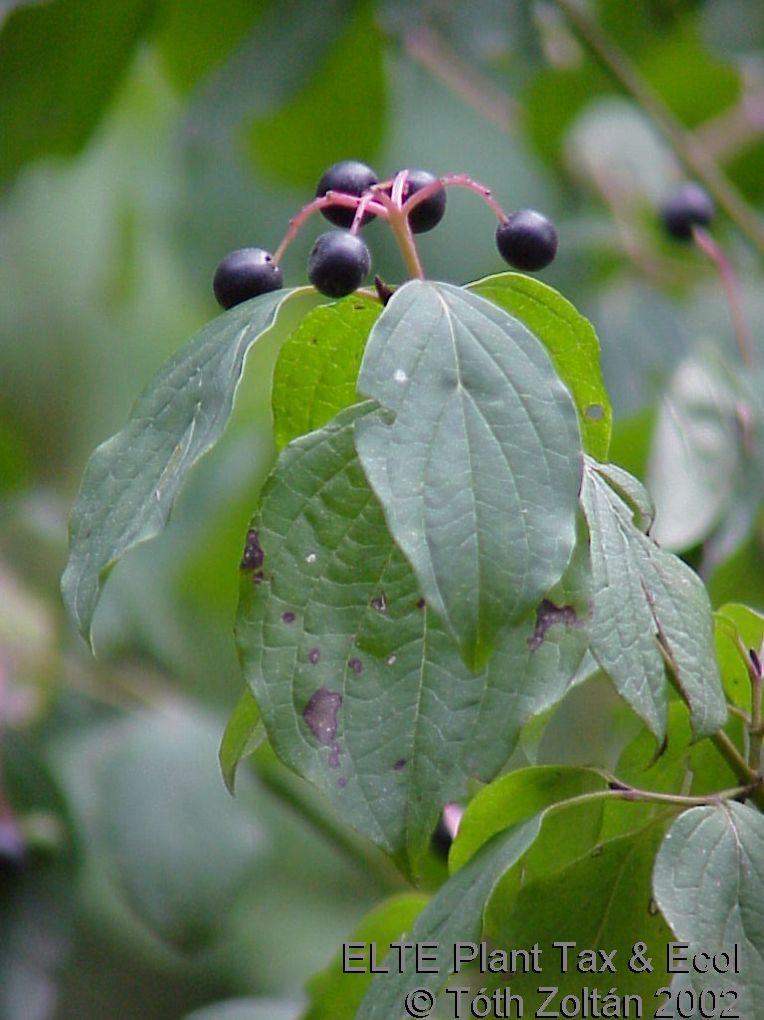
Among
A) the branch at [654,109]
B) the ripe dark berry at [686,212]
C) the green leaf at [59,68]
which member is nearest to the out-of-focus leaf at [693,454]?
the ripe dark berry at [686,212]

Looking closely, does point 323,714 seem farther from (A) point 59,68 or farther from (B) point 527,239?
(A) point 59,68

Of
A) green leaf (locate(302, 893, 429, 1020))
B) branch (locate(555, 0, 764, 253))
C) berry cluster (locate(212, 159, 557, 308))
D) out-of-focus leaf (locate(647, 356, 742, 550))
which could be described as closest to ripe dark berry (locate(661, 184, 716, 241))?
branch (locate(555, 0, 764, 253))

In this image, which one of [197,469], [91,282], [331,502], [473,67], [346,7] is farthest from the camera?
[91,282]

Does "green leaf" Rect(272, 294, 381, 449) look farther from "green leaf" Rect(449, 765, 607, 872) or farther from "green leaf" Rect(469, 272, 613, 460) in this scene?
"green leaf" Rect(449, 765, 607, 872)

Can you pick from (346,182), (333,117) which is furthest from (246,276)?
(333,117)

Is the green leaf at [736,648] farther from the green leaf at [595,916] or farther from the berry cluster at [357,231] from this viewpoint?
the berry cluster at [357,231]

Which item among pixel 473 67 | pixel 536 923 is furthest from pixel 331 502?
pixel 473 67

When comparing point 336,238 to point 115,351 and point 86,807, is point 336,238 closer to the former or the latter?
point 86,807

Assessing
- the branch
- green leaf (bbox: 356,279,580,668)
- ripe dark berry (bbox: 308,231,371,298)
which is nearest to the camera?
green leaf (bbox: 356,279,580,668)
